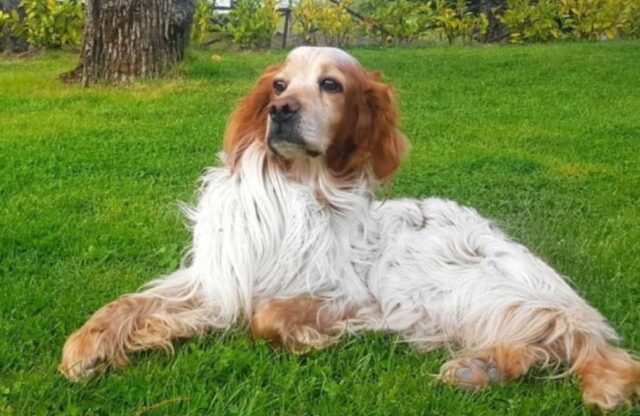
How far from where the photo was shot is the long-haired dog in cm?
364

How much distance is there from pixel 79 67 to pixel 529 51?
7.80 m

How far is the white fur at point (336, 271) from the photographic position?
3.84 meters

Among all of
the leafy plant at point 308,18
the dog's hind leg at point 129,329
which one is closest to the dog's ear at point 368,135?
the dog's hind leg at point 129,329

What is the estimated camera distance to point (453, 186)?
673cm

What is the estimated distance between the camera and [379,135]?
412cm

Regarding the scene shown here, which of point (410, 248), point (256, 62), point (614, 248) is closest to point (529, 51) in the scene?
point (256, 62)

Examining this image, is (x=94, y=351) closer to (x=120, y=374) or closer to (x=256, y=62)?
(x=120, y=374)

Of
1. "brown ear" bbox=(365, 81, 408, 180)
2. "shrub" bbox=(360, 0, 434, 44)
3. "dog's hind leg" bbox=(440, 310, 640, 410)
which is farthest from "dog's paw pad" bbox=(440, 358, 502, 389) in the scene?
"shrub" bbox=(360, 0, 434, 44)

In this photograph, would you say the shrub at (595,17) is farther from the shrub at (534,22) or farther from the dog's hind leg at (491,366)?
the dog's hind leg at (491,366)

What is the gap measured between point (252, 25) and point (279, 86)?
12771mm

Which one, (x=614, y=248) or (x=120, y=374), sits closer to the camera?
(x=120, y=374)

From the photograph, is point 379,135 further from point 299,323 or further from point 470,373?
point 470,373

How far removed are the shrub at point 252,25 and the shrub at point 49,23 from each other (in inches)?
112

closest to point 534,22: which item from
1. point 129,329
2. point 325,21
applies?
point 325,21
